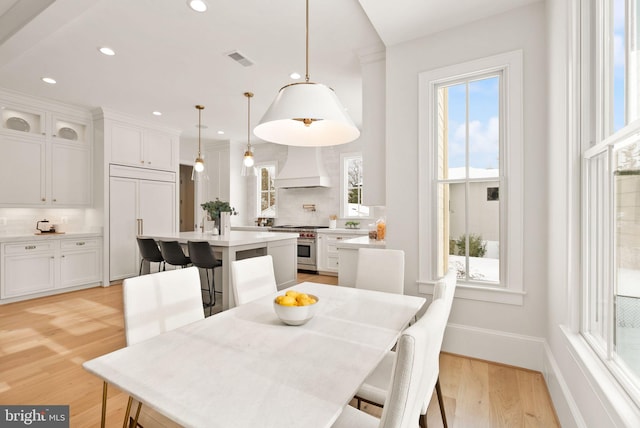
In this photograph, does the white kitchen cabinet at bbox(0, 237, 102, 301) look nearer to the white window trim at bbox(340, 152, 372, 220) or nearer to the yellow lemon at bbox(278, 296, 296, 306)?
the white window trim at bbox(340, 152, 372, 220)

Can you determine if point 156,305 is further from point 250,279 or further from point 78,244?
point 78,244

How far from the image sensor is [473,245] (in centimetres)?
251

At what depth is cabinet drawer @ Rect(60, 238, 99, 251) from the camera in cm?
443

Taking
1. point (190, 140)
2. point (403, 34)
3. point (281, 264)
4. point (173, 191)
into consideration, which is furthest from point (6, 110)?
point (403, 34)

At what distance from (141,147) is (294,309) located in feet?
17.0

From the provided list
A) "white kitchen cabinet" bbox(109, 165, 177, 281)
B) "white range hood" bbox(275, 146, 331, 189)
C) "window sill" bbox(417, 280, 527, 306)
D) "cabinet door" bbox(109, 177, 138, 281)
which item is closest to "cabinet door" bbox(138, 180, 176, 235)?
"white kitchen cabinet" bbox(109, 165, 177, 281)

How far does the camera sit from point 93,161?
488cm

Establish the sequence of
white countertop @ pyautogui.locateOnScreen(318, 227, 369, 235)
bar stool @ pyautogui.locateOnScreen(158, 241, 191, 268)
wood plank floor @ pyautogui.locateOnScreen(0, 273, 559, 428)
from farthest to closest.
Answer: white countertop @ pyautogui.locateOnScreen(318, 227, 369, 235)
bar stool @ pyautogui.locateOnScreen(158, 241, 191, 268)
wood plank floor @ pyautogui.locateOnScreen(0, 273, 559, 428)

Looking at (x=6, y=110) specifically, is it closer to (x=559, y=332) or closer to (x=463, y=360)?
(x=463, y=360)

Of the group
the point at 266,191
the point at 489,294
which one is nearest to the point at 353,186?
the point at 266,191

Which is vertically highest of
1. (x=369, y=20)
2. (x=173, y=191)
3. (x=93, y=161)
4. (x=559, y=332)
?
(x=369, y=20)

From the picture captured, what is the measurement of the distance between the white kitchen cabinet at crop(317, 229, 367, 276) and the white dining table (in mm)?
3973

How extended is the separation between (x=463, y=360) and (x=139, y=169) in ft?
17.9

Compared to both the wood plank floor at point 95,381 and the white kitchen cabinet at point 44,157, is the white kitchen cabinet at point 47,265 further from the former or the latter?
the wood plank floor at point 95,381
